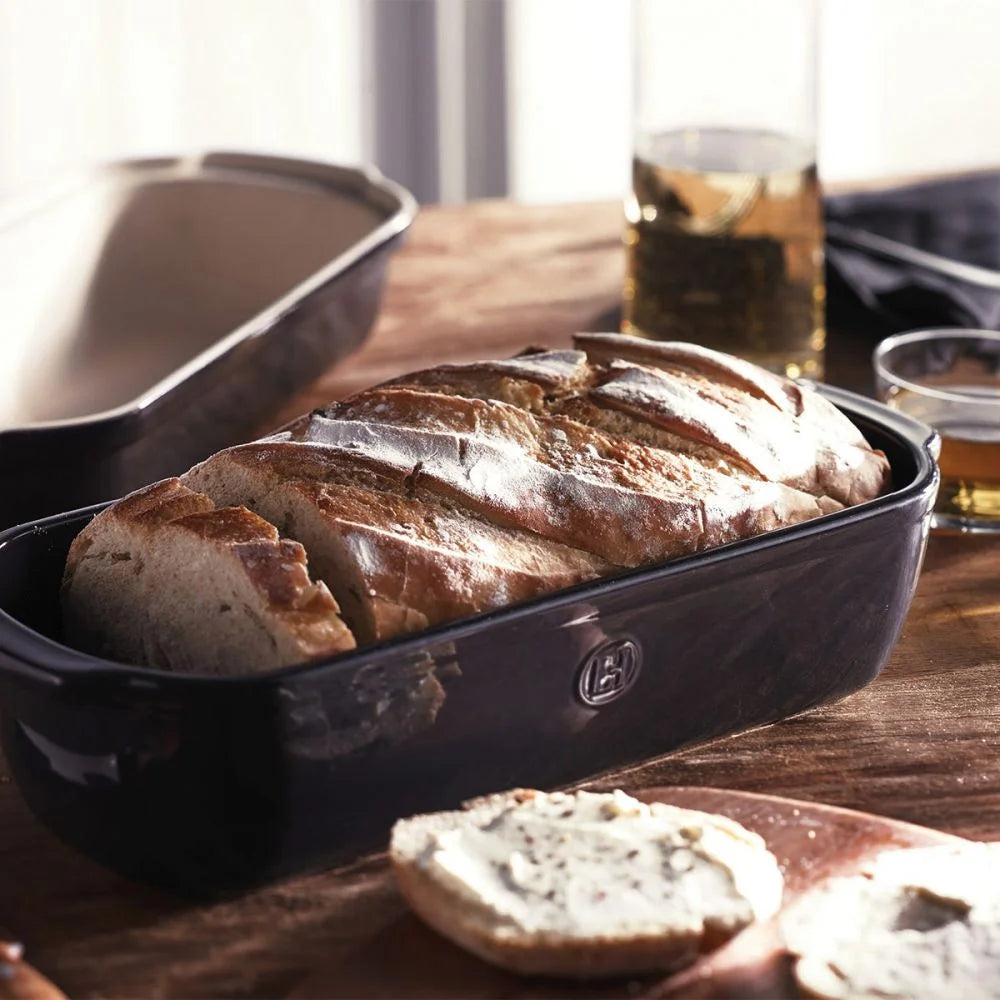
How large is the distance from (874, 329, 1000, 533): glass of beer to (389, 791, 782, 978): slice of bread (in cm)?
68

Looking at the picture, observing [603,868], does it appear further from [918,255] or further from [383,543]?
[918,255]

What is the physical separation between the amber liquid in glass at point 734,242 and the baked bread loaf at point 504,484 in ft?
1.87

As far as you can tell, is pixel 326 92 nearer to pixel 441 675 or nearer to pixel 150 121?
pixel 150 121

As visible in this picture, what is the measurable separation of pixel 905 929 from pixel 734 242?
1.07 m

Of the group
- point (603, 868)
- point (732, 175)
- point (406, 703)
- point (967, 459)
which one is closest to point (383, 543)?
point (406, 703)

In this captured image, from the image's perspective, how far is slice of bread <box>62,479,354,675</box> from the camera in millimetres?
1026

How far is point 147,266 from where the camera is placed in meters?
2.21

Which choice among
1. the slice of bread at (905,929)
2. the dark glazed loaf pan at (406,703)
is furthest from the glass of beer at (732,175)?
the slice of bread at (905,929)

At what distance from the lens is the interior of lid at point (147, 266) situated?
202 centimetres

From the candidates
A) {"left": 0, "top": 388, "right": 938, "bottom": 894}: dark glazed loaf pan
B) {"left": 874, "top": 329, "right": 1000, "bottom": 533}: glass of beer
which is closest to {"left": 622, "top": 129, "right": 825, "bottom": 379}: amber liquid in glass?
{"left": 874, "top": 329, "right": 1000, "bottom": 533}: glass of beer

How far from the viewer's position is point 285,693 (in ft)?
3.15

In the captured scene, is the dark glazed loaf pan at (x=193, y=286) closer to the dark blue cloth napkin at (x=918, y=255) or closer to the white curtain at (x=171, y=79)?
the dark blue cloth napkin at (x=918, y=255)

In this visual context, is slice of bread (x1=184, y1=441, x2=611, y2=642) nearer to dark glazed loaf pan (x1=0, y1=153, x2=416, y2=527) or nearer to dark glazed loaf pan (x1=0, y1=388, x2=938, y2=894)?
dark glazed loaf pan (x1=0, y1=388, x2=938, y2=894)

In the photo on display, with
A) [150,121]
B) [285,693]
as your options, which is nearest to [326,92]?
[150,121]
